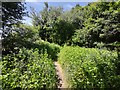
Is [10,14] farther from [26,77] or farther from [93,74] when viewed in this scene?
[26,77]

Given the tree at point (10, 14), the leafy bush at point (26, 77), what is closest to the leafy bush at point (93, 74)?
the leafy bush at point (26, 77)

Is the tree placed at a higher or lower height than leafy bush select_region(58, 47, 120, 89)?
higher

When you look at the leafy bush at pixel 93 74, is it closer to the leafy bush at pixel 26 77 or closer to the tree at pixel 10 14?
the leafy bush at pixel 26 77

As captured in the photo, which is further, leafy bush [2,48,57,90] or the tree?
the tree

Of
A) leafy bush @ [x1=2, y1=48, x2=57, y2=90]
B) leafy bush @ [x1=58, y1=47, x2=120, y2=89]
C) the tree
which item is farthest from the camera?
the tree

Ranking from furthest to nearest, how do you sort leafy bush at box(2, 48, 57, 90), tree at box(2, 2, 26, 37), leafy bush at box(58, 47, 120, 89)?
tree at box(2, 2, 26, 37)
leafy bush at box(58, 47, 120, 89)
leafy bush at box(2, 48, 57, 90)

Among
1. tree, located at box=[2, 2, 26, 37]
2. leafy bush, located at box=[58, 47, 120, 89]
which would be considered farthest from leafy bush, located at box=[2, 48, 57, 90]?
tree, located at box=[2, 2, 26, 37]

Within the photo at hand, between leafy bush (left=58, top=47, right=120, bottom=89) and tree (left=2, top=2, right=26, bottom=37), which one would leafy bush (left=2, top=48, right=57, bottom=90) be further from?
tree (left=2, top=2, right=26, bottom=37)

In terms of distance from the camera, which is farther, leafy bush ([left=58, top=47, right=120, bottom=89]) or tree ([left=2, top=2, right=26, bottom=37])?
tree ([left=2, top=2, right=26, bottom=37])

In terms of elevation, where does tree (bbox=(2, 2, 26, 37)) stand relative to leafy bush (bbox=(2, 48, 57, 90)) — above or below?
above

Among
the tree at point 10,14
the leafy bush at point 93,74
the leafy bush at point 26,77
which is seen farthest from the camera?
the tree at point 10,14

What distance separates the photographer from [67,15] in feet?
73.5

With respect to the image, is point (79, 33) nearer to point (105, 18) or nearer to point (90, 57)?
point (105, 18)

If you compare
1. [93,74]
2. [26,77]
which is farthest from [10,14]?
[26,77]
